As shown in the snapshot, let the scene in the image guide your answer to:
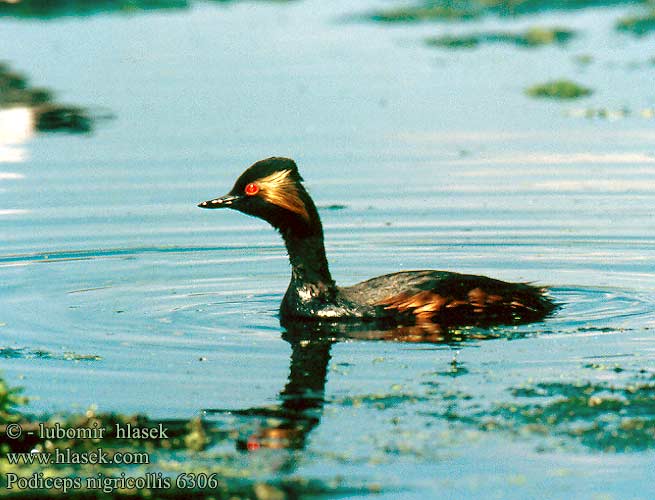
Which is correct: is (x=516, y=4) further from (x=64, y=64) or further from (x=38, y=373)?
(x=38, y=373)

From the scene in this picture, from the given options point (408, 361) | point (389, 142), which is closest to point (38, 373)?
point (408, 361)

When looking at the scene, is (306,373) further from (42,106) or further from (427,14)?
(427,14)

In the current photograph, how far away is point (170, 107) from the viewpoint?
910 inches

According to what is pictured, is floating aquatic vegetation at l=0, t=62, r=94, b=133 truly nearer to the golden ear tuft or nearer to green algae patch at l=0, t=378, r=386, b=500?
the golden ear tuft

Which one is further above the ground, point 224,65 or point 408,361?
point 224,65

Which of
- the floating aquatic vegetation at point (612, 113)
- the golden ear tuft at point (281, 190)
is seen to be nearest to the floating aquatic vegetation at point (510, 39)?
the floating aquatic vegetation at point (612, 113)

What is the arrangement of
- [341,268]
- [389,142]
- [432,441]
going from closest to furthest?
[432,441] < [341,268] < [389,142]

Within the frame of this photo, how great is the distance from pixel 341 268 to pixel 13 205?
15.1 feet

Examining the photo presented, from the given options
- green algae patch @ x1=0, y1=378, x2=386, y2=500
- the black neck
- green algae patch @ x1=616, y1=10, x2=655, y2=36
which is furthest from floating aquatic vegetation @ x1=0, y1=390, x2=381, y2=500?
green algae patch @ x1=616, y1=10, x2=655, y2=36

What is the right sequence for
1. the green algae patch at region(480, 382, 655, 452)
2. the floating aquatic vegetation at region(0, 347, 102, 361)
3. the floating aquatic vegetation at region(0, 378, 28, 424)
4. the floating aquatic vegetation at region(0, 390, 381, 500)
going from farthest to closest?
1. the floating aquatic vegetation at region(0, 347, 102, 361)
2. the floating aquatic vegetation at region(0, 378, 28, 424)
3. the green algae patch at region(480, 382, 655, 452)
4. the floating aquatic vegetation at region(0, 390, 381, 500)

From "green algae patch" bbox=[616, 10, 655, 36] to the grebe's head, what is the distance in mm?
19259

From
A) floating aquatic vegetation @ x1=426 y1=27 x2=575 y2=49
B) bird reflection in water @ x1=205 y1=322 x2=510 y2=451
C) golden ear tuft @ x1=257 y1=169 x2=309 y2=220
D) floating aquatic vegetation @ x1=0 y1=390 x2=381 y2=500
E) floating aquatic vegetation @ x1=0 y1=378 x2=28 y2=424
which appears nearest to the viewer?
floating aquatic vegetation @ x1=0 y1=390 x2=381 y2=500

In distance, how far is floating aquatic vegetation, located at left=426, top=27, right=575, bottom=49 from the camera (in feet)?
96.3

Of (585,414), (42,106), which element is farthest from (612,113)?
(585,414)
